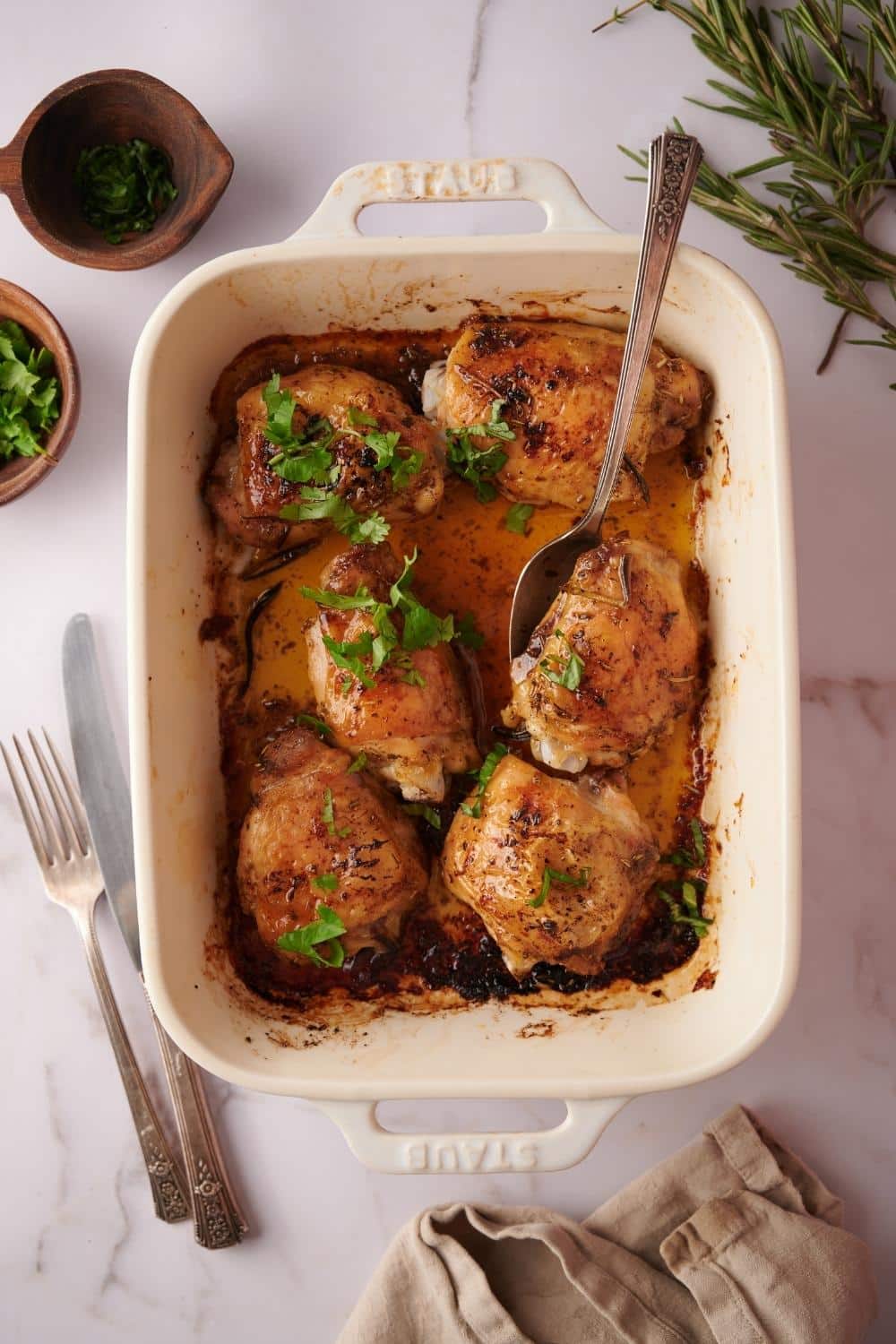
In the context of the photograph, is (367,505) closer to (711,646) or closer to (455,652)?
(455,652)

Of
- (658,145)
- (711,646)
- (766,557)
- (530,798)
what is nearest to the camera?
(658,145)

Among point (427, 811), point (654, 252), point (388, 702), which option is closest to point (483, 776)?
point (427, 811)

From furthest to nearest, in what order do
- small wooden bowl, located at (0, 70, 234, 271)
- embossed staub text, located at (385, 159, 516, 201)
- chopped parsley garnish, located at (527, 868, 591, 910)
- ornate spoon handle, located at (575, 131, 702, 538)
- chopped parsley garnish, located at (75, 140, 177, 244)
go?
chopped parsley garnish, located at (75, 140, 177, 244), small wooden bowl, located at (0, 70, 234, 271), chopped parsley garnish, located at (527, 868, 591, 910), embossed staub text, located at (385, 159, 516, 201), ornate spoon handle, located at (575, 131, 702, 538)

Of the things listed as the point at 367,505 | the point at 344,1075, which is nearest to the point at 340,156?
the point at 367,505

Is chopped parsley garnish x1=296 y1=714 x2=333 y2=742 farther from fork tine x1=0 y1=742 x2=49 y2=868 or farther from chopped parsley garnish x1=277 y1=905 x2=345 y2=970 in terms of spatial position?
fork tine x1=0 y1=742 x2=49 y2=868

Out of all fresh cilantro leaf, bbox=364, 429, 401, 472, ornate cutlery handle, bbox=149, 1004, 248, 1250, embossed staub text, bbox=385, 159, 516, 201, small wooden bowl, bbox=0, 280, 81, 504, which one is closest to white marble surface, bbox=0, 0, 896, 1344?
ornate cutlery handle, bbox=149, 1004, 248, 1250

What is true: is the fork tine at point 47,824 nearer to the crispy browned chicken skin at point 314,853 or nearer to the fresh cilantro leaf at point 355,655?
the crispy browned chicken skin at point 314,853

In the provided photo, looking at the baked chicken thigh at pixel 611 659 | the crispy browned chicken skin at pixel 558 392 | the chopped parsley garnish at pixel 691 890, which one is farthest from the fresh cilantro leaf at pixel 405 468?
the chopped parsley garnish at pixel 691 890
